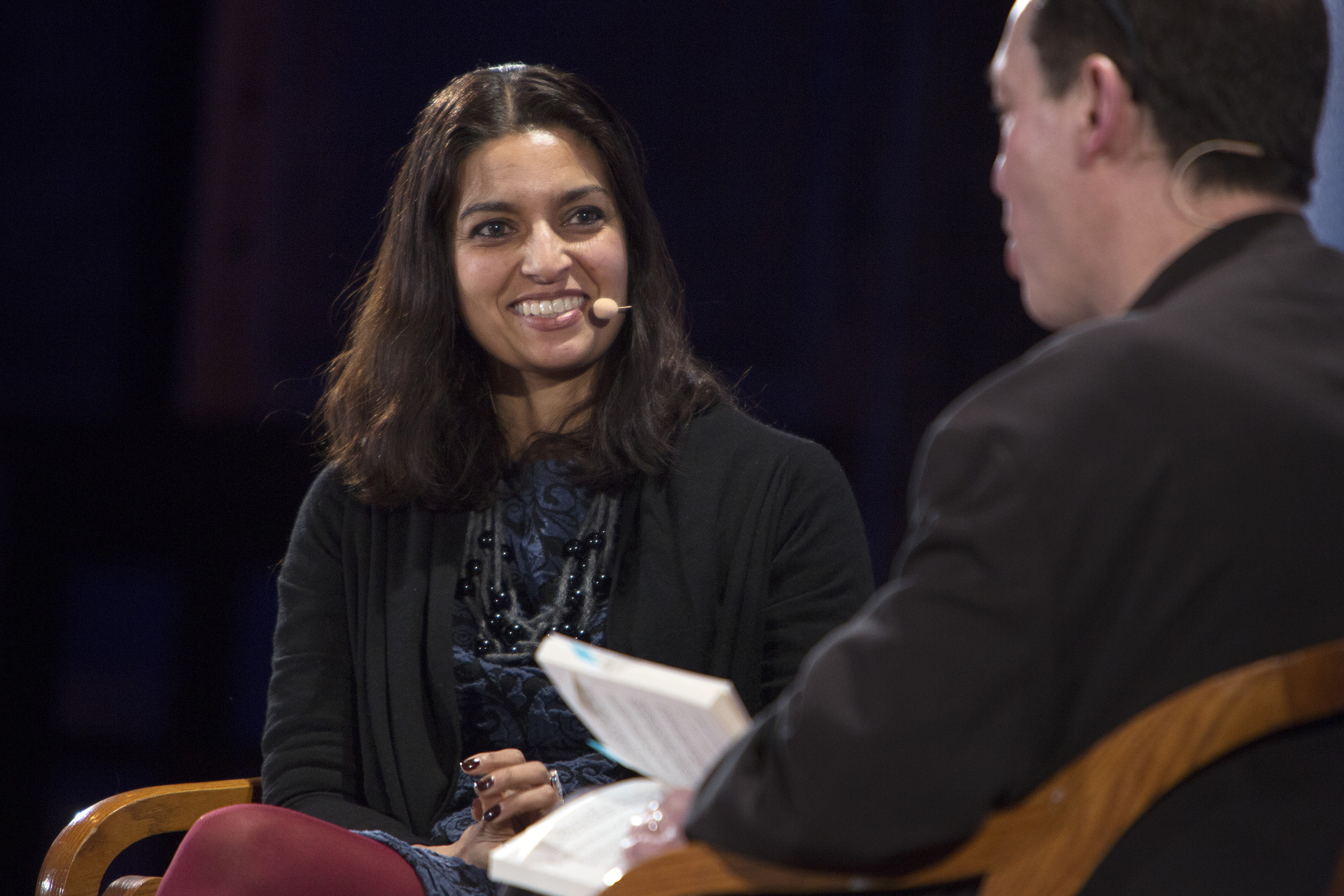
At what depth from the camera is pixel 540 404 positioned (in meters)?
1.92

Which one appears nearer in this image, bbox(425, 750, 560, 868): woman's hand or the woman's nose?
bbox(425, 750, 560, 868): woman's hand

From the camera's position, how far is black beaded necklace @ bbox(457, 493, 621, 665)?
5.72 feet

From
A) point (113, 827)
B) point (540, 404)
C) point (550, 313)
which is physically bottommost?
point (113, 827)

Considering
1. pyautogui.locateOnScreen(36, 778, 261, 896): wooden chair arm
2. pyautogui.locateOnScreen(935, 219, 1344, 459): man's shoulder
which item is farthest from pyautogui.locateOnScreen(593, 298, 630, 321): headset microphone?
pyautogui.locateOnScreen(935, 219, 1344, 459): man's shoulder

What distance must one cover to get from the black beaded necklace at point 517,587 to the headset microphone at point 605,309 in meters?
0.26

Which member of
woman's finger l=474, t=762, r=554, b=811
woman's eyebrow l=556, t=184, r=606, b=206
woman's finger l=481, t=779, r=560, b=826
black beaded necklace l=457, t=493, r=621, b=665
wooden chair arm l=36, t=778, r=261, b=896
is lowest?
wooden chair arm l=36, t=778, r=261, b=896

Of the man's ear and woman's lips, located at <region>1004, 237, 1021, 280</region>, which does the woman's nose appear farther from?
the man's ear

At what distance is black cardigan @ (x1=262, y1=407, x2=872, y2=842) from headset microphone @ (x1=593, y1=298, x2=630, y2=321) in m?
0.21

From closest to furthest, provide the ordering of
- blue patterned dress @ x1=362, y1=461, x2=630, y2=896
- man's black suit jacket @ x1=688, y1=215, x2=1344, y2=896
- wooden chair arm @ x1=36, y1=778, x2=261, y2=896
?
man's black suit jacket @ x1=688, y1=215, x2=1344, y2=896 → wooden chair arm @ x1=36, y1=778, x2=261, y2=896 → blue patterned dress @ x1=362, y1=461, x2=630, y2=896

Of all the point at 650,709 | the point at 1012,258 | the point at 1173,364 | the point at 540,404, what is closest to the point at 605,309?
the point at 540,404

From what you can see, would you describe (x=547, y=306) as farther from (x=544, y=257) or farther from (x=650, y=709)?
(x=650, y=709)

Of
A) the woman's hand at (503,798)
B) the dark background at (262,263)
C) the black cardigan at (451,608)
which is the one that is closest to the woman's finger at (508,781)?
the woman's hand at (503,798)

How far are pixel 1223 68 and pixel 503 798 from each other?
3.43ft

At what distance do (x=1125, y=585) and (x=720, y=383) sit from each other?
1276 millimetres
